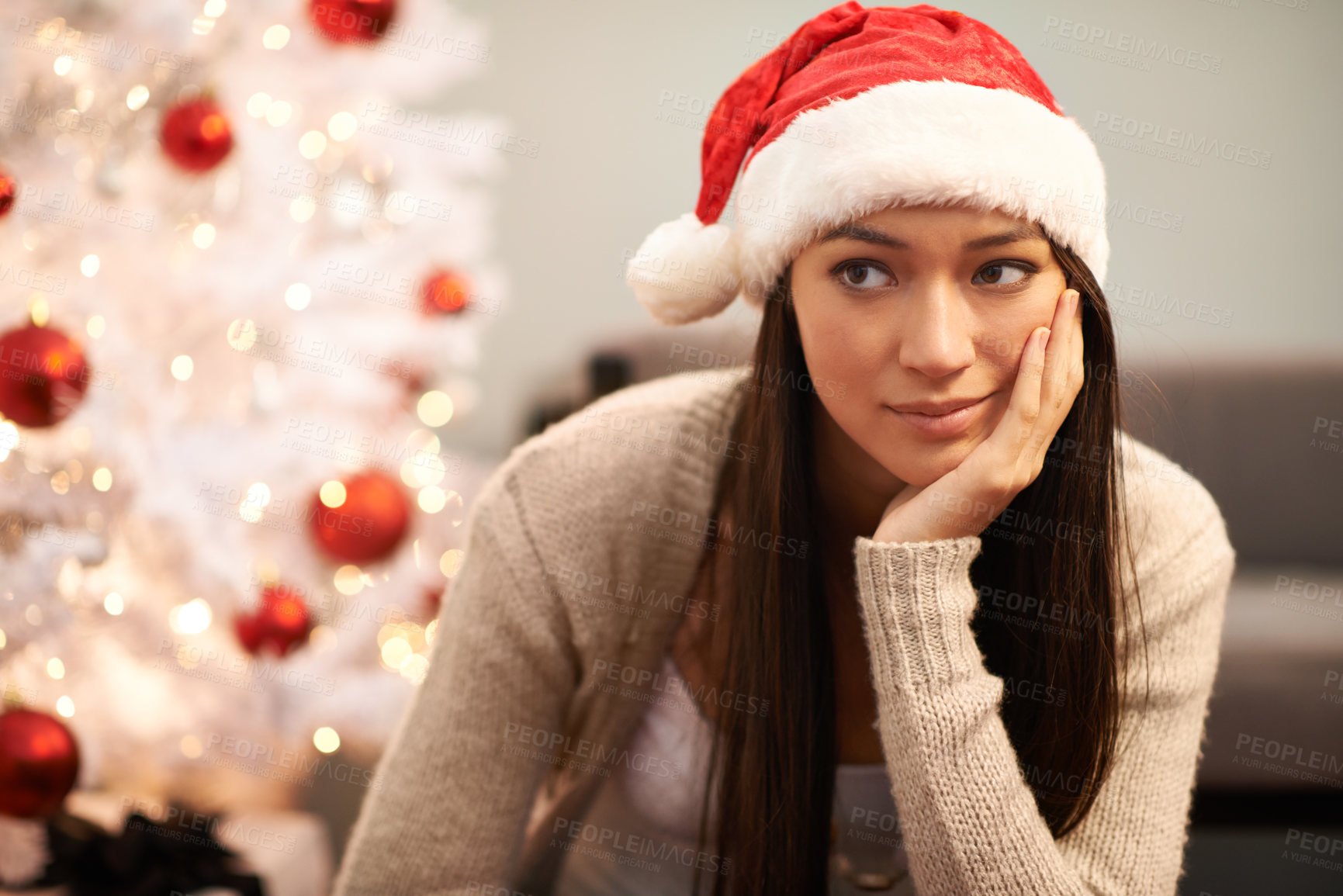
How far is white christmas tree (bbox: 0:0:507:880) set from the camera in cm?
129

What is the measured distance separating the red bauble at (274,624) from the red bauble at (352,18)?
958 millimetres

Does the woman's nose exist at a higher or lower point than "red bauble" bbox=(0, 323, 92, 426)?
higher

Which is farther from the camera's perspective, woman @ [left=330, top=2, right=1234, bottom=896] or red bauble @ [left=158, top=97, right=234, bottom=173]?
red bauble @ [left=158, top=97, right=234, bottom=173]

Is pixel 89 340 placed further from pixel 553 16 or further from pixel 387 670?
pixel 553 16

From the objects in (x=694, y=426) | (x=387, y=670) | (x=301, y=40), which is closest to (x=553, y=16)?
(x=301, y=40)

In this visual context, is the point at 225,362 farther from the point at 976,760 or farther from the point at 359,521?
the point at 976,760

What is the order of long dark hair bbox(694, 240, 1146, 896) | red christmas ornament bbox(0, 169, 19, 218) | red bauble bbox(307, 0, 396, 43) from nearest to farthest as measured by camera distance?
long dark hair bbox(694, 240, 1146, 896), red christmas ornament bbox(0, 169, 19, 218), red bauble bbox(307, 0, 396, 43)

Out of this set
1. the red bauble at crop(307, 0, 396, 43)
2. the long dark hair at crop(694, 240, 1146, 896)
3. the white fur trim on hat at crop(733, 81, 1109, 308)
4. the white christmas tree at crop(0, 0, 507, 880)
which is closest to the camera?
the white fur trim on hat at crop(733, 81, 1109, 308)

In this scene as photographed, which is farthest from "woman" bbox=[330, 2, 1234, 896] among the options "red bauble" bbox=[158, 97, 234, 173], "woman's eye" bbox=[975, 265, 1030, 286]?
"red bauble" bbox=[158, 97, 234, 173]

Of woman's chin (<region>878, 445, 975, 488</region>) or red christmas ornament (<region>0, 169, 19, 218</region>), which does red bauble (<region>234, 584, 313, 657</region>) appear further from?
woman's chin (<region>878, 445, 975, 488</region>)

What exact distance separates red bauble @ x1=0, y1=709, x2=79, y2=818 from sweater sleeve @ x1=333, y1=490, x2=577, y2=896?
0.55 meters

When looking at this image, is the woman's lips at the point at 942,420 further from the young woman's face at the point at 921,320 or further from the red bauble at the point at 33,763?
the red bauble at the point at 33,763

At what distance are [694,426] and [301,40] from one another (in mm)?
1013

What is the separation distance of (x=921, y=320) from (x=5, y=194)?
1216 mm
